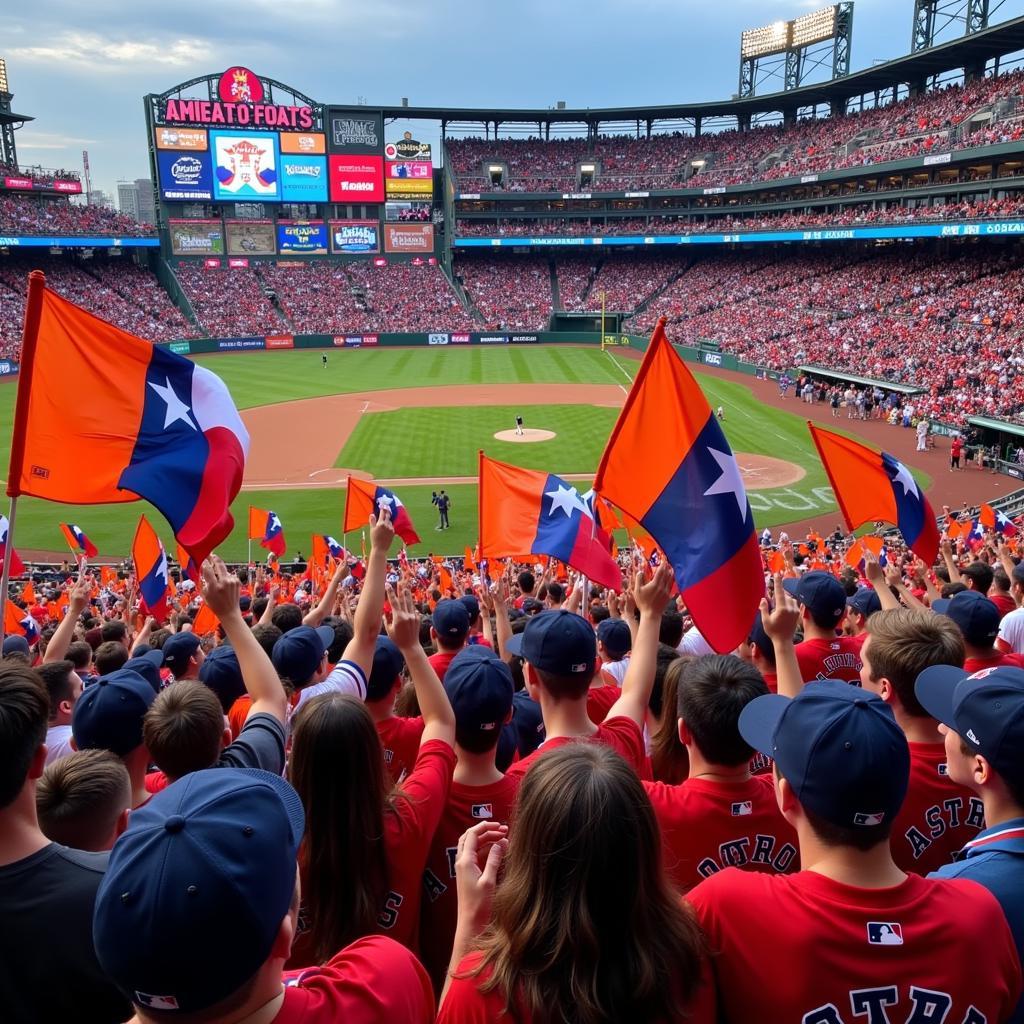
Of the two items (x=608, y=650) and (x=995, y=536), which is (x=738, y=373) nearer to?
(x=995, y=536)

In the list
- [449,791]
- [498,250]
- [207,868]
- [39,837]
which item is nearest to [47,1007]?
[39,837]

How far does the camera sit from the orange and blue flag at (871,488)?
976 centimetres

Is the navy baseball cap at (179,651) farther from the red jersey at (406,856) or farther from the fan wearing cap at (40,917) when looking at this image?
the red jersey at (406,856)

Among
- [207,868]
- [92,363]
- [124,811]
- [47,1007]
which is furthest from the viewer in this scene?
[92,363]

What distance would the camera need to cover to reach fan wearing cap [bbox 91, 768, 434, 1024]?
6.39 ft

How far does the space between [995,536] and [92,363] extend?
16182 millimetres

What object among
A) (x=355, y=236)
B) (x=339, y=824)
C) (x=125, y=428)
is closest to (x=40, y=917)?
(x=339, y=824)

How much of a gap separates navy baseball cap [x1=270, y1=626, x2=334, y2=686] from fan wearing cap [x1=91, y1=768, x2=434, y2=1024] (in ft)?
11.3

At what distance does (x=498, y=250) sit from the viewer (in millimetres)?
86125

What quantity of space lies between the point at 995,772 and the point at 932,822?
86cm

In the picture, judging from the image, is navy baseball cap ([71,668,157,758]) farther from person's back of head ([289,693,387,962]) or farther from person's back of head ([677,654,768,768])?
person's back of head ([677,654,768,768])

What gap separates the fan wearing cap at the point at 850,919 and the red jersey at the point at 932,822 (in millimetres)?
1215

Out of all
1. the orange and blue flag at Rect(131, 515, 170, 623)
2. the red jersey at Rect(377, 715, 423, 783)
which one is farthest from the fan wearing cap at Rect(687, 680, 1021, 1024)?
the orange and blue flag at Rect(131, 515, 170, 623)

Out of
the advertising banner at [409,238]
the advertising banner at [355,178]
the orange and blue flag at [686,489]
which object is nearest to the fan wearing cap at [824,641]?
the orange and blue flag at [686,489]
